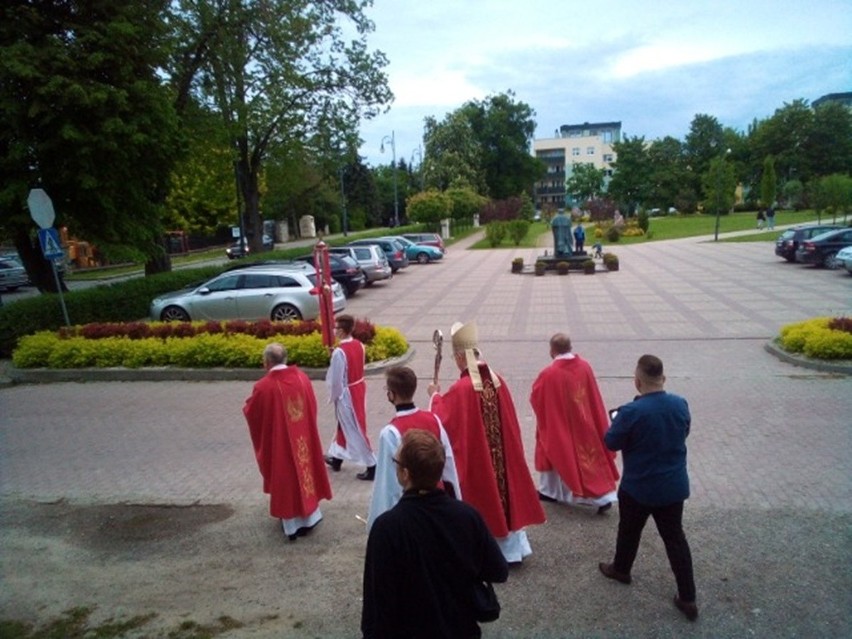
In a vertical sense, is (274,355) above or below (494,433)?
above

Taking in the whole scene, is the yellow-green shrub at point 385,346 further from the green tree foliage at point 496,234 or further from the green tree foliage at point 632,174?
the green tree foliage at point 632,174

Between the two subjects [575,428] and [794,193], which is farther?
[794,193]

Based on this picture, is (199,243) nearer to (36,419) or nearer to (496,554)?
(36,419)

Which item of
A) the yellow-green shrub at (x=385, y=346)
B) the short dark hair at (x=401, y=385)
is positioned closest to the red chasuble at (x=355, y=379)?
the short dark hair at (x=401, y=385)

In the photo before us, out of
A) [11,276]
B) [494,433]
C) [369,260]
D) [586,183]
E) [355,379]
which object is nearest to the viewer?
[494,433]

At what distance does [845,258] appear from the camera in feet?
69.7

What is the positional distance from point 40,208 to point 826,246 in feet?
84.0

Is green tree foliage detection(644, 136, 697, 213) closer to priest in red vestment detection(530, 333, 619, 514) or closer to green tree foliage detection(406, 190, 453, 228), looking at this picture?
green tree foliage detection(406, 190, 453, 228)

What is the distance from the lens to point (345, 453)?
6660 mm

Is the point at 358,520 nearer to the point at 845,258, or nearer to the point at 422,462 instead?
the point at 422,462

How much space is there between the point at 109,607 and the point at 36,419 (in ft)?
19.9

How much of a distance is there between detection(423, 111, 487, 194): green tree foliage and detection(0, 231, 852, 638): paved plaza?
58719 mm

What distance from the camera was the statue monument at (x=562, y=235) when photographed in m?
27.0

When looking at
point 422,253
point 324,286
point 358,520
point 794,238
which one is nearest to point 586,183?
point 422,253
